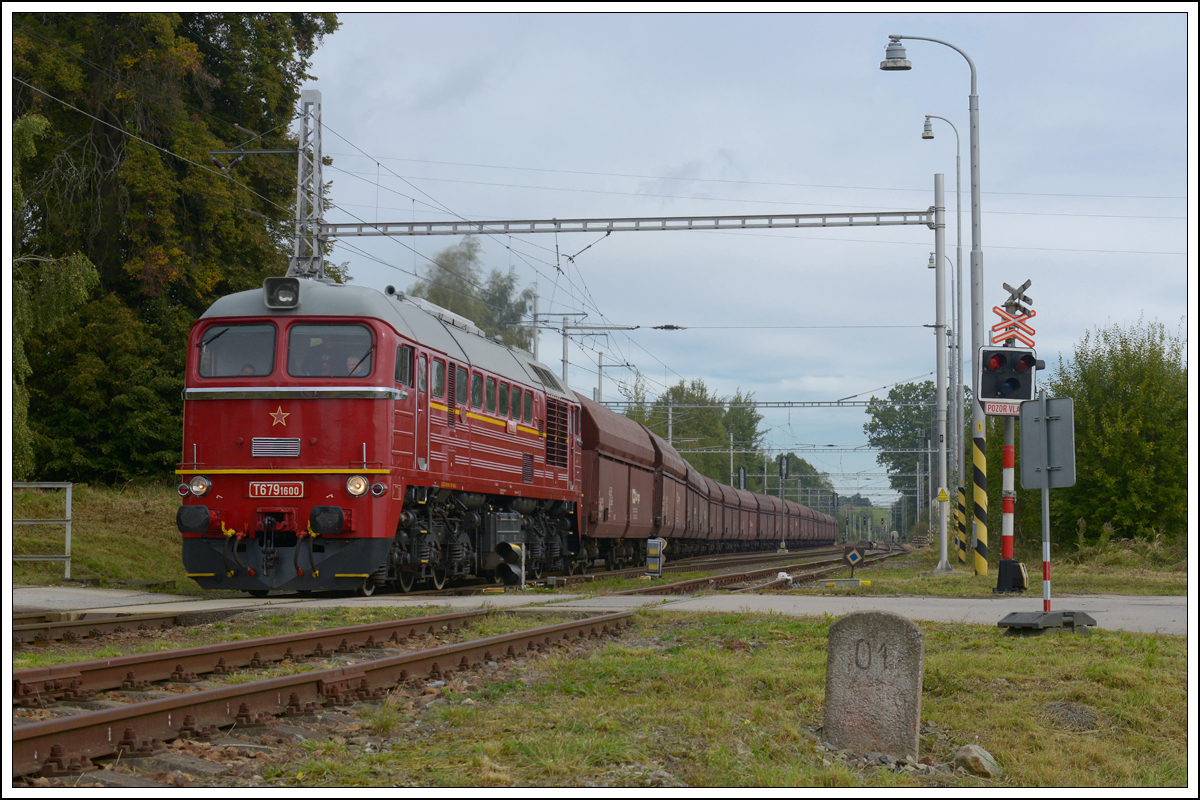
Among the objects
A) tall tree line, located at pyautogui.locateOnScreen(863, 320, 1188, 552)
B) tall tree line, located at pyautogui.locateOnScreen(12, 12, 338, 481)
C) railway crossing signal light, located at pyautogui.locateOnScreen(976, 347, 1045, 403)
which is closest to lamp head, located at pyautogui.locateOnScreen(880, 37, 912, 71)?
tall tree line, located at pyautogui.locateOnScreen(863, 320, 1188, 552)

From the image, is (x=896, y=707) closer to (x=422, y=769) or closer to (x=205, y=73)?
(x=422, y=769)

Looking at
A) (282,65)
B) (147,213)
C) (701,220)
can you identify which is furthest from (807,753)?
(282,65)

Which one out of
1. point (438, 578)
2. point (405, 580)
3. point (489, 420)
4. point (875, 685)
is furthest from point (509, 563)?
point (875, 685)

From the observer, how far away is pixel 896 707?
6312mm

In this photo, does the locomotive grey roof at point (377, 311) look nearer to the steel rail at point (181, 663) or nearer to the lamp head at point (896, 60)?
the steel rail at point (181, 663)

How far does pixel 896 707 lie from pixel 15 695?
522 cm

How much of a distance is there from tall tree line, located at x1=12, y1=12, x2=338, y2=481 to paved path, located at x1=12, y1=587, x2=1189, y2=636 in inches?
509

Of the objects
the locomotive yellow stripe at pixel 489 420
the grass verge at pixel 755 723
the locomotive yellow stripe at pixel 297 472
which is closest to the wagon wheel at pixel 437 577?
the locomotive yellow stripe at pixel 489 420

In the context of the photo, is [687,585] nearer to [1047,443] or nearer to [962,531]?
[1047,443]

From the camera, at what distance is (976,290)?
22.9 m

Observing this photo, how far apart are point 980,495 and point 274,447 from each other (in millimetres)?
12755

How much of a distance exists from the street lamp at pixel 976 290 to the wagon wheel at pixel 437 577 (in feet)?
31.6

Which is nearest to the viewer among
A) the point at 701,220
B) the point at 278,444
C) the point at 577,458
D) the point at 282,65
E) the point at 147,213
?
the point at 278,444

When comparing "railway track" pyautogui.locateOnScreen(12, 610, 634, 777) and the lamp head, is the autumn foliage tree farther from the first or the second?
"railway track" pyautogui.locateOnScreen(12, 610, 634, 777)
